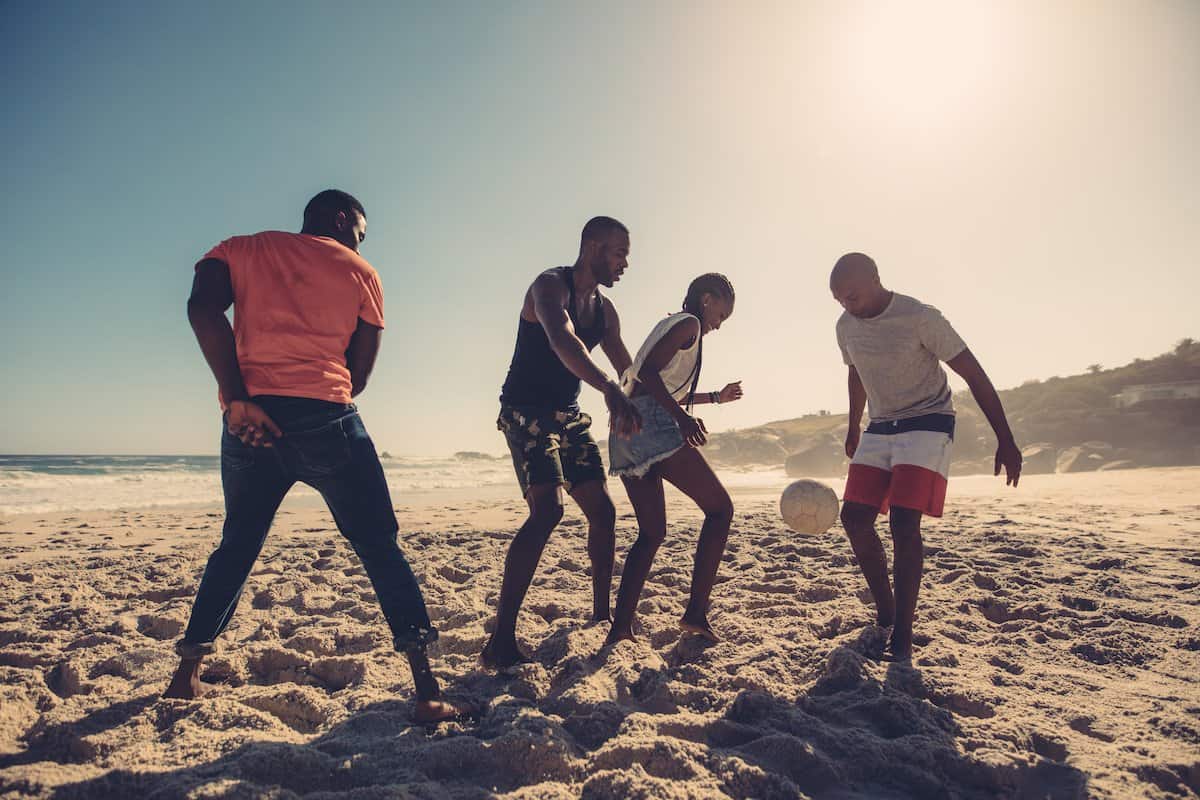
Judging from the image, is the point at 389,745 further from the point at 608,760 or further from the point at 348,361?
the point at 348,361

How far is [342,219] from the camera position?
8.55 ft

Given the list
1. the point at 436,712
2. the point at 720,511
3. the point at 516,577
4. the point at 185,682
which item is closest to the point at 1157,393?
the point at 720,511

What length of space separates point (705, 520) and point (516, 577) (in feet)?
3.33

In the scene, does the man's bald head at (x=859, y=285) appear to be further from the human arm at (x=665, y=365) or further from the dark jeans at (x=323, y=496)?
the dark jeans at (x=323, y=496)

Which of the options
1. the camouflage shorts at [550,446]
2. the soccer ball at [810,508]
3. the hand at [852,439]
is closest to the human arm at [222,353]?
the camouflage shorts at [550,446]

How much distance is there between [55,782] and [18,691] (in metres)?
1.01

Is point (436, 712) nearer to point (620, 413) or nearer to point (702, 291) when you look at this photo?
point (620, 413)

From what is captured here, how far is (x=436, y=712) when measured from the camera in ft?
7.54

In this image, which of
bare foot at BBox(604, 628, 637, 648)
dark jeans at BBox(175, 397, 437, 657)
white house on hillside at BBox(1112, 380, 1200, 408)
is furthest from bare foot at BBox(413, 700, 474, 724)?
white house on hillside at BBox(1112, 380, 1200, 408)

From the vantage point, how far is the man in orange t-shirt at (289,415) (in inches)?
87.4

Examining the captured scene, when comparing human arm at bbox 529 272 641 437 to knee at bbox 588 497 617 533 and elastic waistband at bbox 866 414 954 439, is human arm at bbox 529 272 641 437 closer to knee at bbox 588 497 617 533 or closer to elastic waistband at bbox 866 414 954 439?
knee at bbox 588 497 617 533

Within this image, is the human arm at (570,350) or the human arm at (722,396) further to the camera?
the human arm at (722,396)

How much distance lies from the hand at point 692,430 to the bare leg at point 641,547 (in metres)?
0.30

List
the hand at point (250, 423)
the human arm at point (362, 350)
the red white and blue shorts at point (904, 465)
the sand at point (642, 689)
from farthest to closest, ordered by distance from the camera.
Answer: the red white and blue shorts at point (904, 465) < the human arm at point (362, 350) < the hand at point (250, 423) < the sand at point (642, 689)
